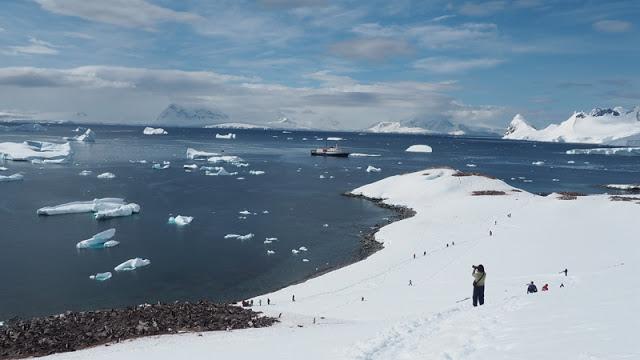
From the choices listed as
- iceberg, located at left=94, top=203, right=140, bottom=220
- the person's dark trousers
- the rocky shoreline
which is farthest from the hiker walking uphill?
iceberg, located at left=94, top=203, right=140, bottom=220

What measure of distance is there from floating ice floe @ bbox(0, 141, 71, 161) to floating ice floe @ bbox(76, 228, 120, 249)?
75.7 meters

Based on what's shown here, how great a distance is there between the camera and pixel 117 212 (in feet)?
180

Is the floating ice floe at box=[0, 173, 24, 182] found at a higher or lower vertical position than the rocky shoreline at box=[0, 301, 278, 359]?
higher

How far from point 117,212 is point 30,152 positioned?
67.9m

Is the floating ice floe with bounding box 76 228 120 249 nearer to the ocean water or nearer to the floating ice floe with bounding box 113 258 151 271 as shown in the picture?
the ocean water

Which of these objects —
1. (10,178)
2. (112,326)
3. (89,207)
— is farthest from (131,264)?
(10,178)

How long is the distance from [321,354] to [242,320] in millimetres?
8259

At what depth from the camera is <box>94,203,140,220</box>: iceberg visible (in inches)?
2116

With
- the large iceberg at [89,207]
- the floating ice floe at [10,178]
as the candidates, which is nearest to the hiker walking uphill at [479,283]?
the large iceberg at [89,207]

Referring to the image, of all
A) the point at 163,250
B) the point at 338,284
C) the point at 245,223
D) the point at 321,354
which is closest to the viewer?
the point at 321,354

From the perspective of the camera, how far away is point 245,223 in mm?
54344

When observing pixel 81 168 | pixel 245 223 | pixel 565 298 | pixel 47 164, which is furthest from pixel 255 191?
pixel 565 298

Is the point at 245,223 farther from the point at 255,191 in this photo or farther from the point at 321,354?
the point at 321,354

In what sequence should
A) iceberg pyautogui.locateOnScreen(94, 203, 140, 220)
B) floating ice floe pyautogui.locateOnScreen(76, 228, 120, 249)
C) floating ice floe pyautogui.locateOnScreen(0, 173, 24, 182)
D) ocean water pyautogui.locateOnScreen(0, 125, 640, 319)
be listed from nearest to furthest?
ocean water pyautogui.locateOnScreen(0, 125, 640, 319) < floating ice floe pyautogui.locateOnScreen(76, 228, 120, 249) < iceberg pyautogui.locateOnScreen(94, 203, 140, 220) < floating ice floe pyautogui.locateOnScreen(0, 173, 24, 182)
